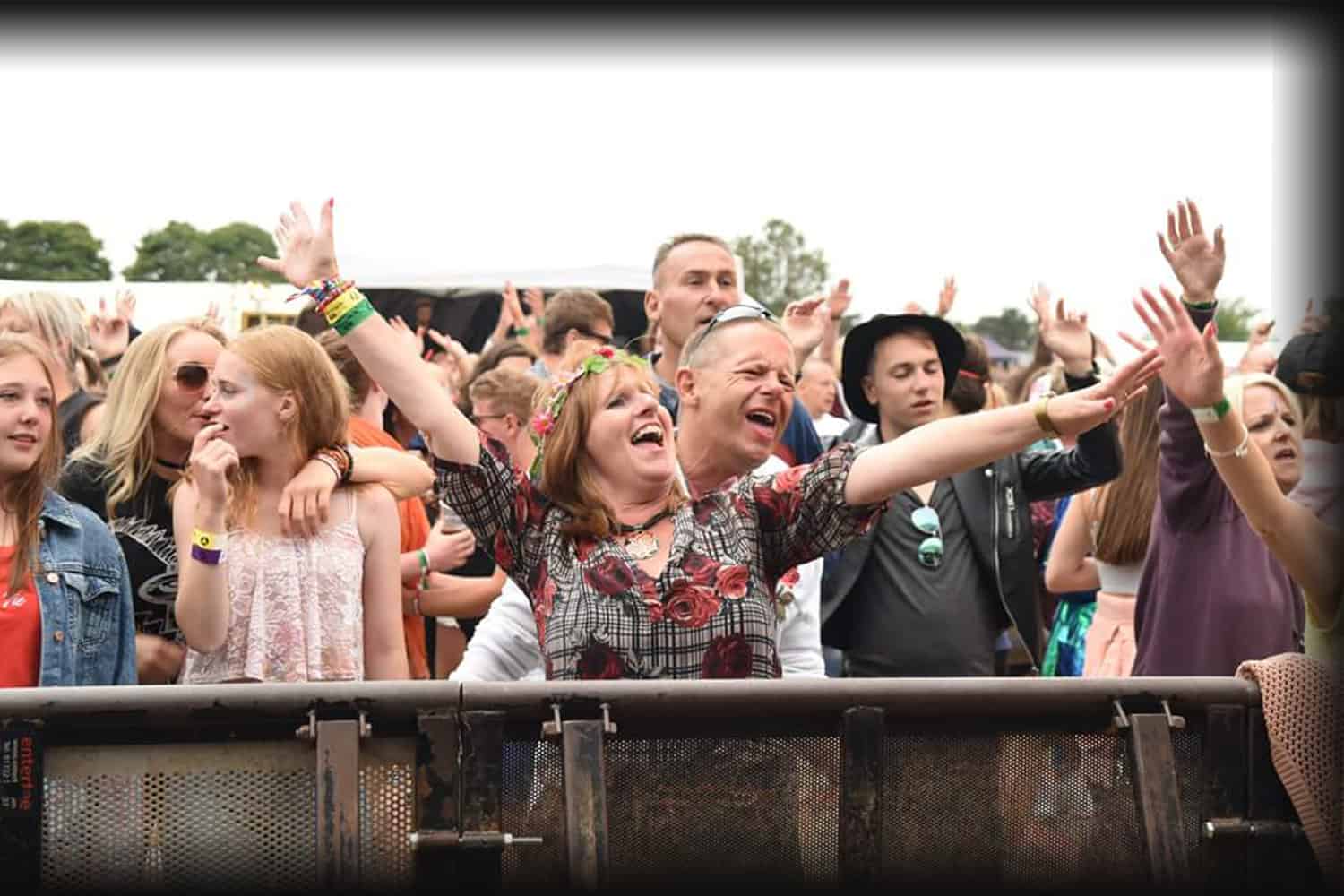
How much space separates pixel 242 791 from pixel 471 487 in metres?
1.11

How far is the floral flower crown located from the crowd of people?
1 centimetres

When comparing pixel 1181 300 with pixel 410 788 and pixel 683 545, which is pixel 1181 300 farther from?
pixel 410 788

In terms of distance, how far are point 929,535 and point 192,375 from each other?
2189mm

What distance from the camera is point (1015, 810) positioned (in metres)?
2.86

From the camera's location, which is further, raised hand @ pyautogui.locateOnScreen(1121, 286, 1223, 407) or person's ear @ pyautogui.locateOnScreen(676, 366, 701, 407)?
person's ear @ pyautogui.locateOnScreen(676, 366, 701, 407)

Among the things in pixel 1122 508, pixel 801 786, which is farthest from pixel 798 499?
pixel 1122 508

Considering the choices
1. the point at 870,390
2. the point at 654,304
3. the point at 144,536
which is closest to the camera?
the point at 144,536

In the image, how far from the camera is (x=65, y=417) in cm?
569

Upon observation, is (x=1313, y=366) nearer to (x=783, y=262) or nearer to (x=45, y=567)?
(x=45, y=567)

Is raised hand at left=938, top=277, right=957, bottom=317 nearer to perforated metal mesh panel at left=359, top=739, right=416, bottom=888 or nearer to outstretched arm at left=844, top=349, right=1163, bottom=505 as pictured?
outstretched arm at left=844, top=349, right=1163, bottom=505

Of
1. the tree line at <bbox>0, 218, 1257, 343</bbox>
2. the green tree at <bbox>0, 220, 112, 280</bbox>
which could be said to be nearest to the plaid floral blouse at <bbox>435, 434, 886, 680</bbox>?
the tree line at <bbox>0, 218, 1257, 343</bbox>

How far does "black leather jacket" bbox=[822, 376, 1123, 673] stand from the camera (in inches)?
198

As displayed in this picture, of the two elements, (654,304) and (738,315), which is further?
(654,304)

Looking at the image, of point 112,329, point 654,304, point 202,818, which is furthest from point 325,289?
point 112,329
